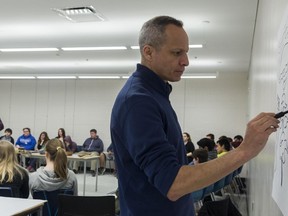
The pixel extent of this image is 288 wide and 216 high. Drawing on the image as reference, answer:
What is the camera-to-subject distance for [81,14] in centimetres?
521

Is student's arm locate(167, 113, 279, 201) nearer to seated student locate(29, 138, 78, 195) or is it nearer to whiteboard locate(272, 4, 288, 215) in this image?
whiteboard locate(272, 4, 288, 215)

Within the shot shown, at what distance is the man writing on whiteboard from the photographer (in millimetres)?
972

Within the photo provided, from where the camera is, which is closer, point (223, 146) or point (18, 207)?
point (18, 207)

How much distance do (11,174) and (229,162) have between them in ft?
10.7

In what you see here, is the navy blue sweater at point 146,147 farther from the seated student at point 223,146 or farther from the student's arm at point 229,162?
the seated student at point 223,146

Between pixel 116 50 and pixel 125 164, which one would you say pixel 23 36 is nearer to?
pixel 116 50

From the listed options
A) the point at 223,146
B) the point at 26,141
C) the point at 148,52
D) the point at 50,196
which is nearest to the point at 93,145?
the point at 26,141

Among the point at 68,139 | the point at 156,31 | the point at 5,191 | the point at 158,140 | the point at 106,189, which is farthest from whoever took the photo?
the point at 68,139

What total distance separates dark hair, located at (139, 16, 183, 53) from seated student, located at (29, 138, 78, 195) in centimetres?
299

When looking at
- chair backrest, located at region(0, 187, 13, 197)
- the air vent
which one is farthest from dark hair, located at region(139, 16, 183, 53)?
the air vent

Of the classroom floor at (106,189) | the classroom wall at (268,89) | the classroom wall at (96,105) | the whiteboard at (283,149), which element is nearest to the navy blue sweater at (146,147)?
the whiteboard at (283,149)

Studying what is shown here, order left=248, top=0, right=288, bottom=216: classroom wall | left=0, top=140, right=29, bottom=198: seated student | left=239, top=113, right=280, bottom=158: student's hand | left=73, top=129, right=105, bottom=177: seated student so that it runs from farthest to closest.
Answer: left=73, top=129, right=105, bottom=177: seated student < left=0, top=140, right=29, bottom=198: seated student < left=248, top=0, right=288, bottom=216: classroom wall < left=239, top=113, right=280, bottom=158: student's hand

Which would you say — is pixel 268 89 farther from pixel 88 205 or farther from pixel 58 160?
pixel 58 160

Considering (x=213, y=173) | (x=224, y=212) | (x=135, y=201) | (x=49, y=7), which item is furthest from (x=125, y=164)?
(x=49, y=7)
